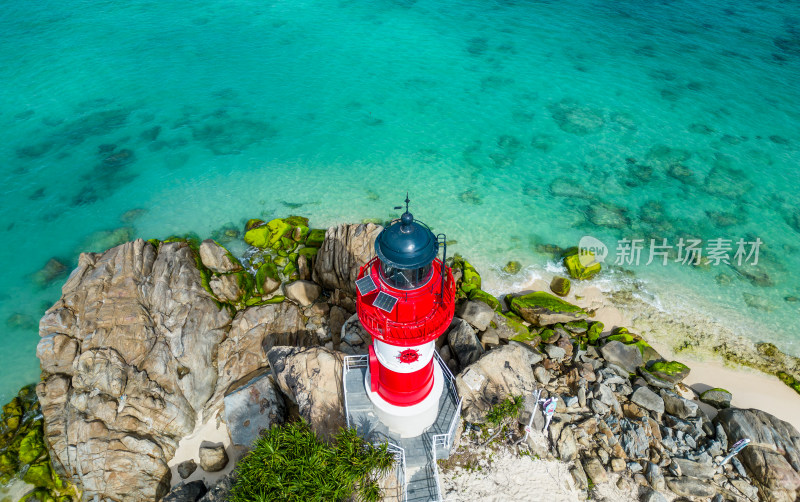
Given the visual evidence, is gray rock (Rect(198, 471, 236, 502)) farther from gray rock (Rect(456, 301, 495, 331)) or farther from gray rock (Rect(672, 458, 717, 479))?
gray rock (Rect(672, 458, 717, 479))

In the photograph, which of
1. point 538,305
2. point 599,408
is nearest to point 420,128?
point 538,305

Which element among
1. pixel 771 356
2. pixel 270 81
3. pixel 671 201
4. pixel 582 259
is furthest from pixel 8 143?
pixel 771 356

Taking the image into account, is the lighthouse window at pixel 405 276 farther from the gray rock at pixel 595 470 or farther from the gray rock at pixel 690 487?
the gray rock at pixel 690 487

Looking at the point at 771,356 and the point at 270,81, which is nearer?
the point at 771,356

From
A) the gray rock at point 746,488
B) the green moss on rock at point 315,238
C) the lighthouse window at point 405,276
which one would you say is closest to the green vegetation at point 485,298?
the green moss on rock at point 315,238

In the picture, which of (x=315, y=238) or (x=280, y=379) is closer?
(x=280, y=379)

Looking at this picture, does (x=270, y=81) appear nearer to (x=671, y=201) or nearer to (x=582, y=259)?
(x=582, y=259)

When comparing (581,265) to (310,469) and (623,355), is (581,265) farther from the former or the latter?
(310,469)
